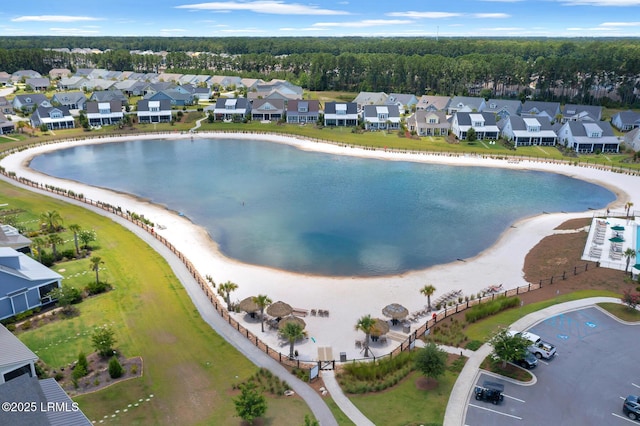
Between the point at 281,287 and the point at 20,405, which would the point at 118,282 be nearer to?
the point at 281,287

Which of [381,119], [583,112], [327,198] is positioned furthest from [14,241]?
[583,112]

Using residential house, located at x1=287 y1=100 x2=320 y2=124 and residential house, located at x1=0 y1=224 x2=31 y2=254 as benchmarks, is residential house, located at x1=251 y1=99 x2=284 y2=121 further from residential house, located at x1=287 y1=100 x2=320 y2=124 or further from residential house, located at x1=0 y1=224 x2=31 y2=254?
residential house, located at x1=0 y1=224 x2=31 y2=254

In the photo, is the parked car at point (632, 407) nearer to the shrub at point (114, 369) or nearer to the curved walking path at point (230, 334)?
the curved walking path at point (230, 334)

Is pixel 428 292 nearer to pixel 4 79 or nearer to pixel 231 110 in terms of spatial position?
pixel 231 110

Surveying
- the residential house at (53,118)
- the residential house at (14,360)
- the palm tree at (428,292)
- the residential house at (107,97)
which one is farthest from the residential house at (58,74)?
the palm tree at (428,292)

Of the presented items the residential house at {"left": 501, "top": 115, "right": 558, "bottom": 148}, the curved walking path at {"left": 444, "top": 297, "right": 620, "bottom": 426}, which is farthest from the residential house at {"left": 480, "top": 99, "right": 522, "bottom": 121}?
the curved walking path at {"left": 444, "top": 297, "right": 620, "bottom": 426}

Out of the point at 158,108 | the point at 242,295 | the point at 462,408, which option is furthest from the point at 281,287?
the point at 158,108
